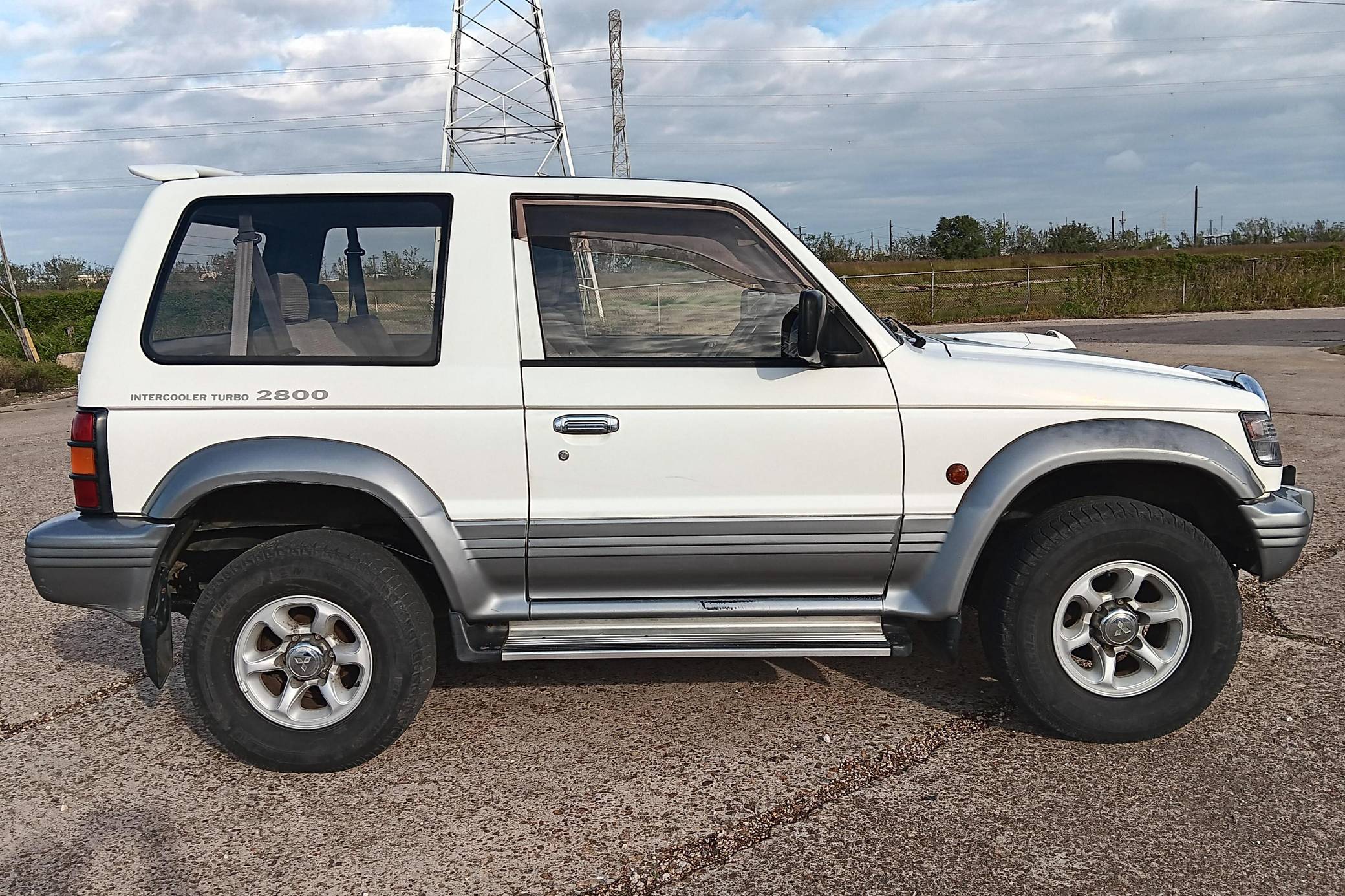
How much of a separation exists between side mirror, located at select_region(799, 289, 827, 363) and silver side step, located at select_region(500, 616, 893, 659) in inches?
38.6

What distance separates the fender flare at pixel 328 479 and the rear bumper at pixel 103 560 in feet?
0.32

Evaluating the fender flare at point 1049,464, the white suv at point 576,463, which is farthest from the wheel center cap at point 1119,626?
the fender flare at point 1049,464

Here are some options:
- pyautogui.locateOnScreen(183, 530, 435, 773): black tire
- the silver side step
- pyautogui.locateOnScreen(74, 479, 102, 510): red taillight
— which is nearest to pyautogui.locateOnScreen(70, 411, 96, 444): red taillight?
pyautogui.locateOnScreen(74, 479, 102, 510): red taillight

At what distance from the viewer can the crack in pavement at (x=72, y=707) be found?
155 inches

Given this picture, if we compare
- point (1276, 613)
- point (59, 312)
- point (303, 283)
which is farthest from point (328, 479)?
point (59, 312)

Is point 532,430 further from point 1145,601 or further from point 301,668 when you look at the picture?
point 1145,601

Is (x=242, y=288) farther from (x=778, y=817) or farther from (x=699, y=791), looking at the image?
(x=778, y=817)

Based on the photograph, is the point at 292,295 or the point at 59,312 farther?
the point at 59,312

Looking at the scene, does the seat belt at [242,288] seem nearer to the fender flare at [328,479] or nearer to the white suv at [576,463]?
the white suv at [576,463]

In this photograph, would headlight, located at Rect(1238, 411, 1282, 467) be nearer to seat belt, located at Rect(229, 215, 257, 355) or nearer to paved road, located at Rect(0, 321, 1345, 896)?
paved road, located at Rect(0, 321, 1345, 896)

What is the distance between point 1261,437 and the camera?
3.62 m

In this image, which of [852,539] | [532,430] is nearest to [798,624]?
[852,539]

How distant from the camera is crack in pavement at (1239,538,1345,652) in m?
4.45

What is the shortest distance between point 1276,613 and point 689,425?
326 centimetres
